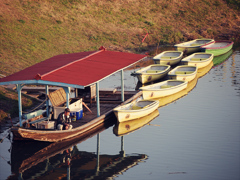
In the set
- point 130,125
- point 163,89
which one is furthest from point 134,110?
point 163,89

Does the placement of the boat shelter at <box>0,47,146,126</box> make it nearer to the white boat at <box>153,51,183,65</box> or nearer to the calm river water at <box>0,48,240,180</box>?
the calm river water at <box>0,48,240,180</box>

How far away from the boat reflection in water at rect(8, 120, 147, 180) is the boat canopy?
3688 mm

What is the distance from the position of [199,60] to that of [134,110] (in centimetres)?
2127

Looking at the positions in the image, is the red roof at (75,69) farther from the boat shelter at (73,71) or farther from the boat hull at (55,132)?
the boat hull at (55,132)

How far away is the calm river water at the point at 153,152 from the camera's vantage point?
854 inches

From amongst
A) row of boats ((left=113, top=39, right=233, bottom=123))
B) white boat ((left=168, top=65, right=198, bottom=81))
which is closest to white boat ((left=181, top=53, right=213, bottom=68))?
row of boats ((left=113, top=39, right=233, bottom=123))

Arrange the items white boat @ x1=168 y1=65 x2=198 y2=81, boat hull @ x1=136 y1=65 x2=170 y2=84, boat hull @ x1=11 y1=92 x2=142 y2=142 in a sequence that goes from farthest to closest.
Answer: boat hull @ x1=136 y1=65 x2=170 y2=84, white boat @ x1=168 y1=65 x2=198 y2=81, boat hull @ x1=11 y1=92 x2=142 y2=142

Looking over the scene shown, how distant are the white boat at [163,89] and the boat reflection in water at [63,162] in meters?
9.51

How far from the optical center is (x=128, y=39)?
57281 mm

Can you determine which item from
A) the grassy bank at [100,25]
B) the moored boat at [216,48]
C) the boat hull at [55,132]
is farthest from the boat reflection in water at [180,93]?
the grassy bank at [100,25]

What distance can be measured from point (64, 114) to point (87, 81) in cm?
236

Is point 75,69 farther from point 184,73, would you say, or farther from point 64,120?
point 184,73

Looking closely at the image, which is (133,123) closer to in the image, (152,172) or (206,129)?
(206,129)

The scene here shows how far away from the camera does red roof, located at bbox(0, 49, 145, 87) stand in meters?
24.9
